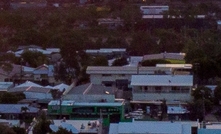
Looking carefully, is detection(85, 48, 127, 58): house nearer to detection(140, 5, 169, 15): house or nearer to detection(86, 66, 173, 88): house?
detection(86, 66, 173, 88): house

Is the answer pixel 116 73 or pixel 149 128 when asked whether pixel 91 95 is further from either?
pixel 149 128

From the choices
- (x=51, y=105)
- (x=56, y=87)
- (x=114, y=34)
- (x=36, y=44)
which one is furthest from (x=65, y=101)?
(x=114, y=34)

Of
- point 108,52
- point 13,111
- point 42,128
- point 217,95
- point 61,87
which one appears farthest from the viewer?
point 108,52

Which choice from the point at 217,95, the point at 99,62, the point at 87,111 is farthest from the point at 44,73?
the point at 217,95

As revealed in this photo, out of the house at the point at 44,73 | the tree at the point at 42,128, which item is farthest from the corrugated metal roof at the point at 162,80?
the tree at the point at 42,128

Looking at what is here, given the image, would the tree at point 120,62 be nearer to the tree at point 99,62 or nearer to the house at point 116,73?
the tree at point 99,62

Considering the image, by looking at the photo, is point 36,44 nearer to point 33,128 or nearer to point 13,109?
point 13,109

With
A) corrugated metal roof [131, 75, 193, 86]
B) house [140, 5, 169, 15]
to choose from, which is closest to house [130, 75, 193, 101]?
corrugated metal roof [131, 75, 193, 86]
